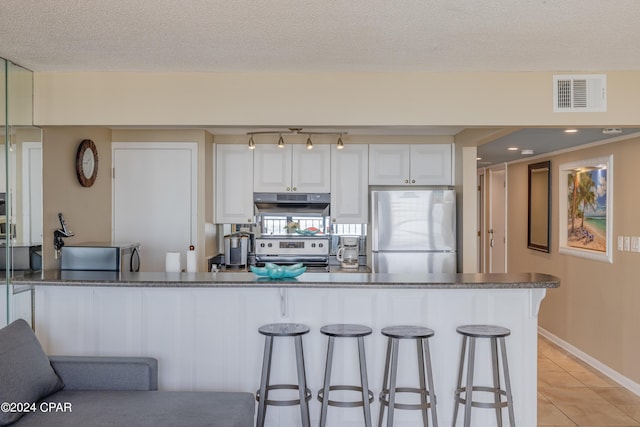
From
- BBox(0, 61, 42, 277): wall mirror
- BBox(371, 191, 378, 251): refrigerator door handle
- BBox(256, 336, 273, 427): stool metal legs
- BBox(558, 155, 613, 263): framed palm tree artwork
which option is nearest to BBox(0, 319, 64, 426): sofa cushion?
BBox(0, 61, 42, 277): wall mirror

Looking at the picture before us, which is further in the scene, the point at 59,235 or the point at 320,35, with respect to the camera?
the point at 59,235

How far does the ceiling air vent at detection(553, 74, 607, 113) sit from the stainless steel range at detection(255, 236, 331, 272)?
2790 millimetres

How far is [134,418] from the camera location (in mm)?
2506

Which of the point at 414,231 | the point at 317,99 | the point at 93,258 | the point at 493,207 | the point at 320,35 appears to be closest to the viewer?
the point at 320,35

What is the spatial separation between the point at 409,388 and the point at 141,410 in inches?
60.9

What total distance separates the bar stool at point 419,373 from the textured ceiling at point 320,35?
1522 millimetres

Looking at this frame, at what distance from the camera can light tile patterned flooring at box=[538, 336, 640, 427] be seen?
3854 mm

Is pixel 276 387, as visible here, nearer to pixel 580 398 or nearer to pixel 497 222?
pixel 580 398

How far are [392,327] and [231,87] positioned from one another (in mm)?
1746

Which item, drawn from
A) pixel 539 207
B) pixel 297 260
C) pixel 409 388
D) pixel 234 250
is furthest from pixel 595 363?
pixel 234 250

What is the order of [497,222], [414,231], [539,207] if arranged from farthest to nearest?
[497,222] < [539,207] < [414,231]

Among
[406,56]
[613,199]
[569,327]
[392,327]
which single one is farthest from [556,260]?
[406,56]

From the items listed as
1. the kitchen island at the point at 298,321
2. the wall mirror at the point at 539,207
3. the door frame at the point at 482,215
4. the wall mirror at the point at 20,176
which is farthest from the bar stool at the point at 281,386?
the door frame at the point at 482,215

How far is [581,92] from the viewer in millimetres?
3373
